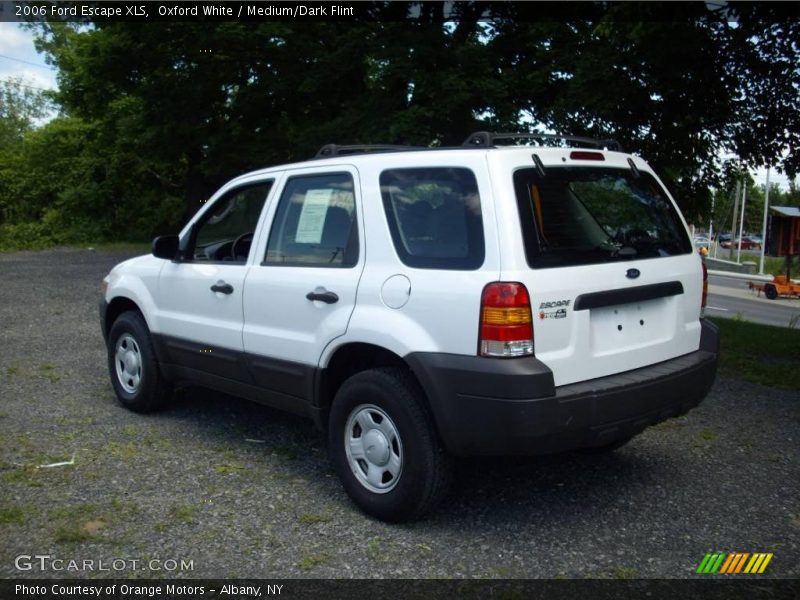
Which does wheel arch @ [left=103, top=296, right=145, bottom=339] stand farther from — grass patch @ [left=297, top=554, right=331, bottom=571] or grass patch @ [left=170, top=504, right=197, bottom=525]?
grass patch @ [left=297, top=554, right=331, bottom=571]

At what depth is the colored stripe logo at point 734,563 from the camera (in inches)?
143

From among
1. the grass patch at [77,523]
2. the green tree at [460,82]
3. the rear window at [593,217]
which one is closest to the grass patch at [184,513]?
the grass patch at [77,523]

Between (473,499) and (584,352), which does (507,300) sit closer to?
(584,352)

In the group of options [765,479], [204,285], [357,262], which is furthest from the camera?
[204,285]

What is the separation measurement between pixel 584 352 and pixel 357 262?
1.26 m

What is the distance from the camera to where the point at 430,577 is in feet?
11.6

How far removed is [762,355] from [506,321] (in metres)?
6.49

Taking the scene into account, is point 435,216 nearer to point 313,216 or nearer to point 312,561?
point 313,216

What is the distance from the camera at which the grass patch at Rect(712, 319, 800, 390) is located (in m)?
7.69

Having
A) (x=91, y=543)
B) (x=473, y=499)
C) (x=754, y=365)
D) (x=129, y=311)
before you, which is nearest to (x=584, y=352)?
(x=473, y=499)

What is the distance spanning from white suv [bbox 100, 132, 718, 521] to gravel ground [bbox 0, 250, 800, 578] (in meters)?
0.33

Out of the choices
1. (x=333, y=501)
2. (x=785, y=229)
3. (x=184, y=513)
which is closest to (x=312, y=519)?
(x=333, y=501)

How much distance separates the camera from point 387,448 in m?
4.07

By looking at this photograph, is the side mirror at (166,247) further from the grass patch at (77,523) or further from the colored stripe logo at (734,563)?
the colored stripe logo at (734,563)
